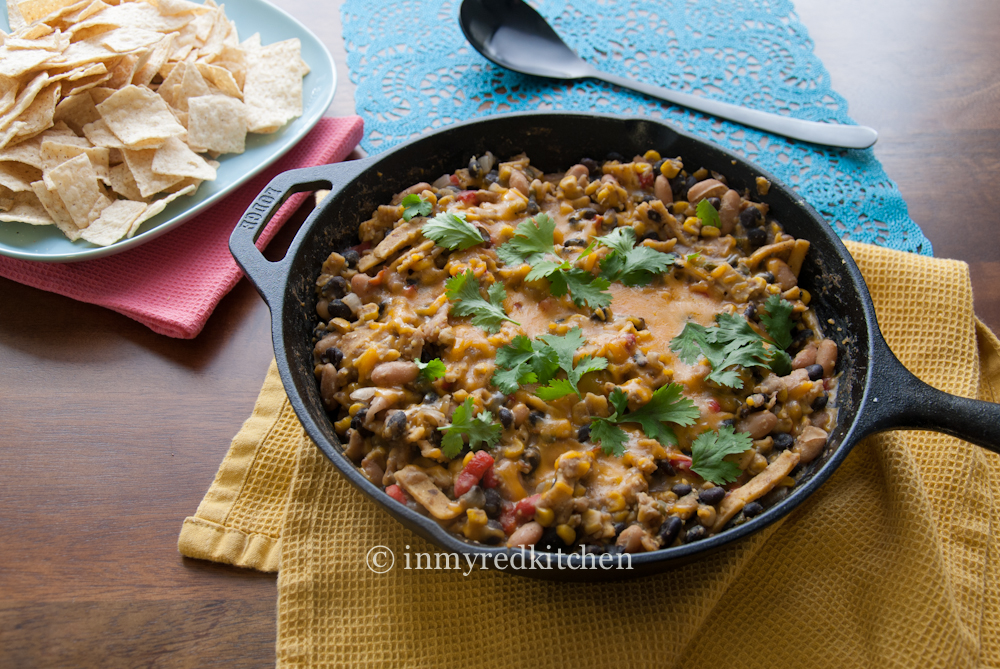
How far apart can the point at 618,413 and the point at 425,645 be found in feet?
3.47

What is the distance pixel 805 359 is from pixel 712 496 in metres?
0.81

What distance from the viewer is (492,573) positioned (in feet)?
8.04

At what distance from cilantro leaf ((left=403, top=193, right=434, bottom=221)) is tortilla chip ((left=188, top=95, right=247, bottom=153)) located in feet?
4.14

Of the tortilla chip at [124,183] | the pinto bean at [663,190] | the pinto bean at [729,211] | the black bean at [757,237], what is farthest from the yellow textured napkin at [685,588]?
the tortilla chip at [124,183]

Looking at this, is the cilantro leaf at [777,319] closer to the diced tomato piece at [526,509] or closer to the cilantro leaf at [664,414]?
the cilantro leaf at [664,414]

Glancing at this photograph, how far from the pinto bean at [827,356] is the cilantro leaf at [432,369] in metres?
1.51

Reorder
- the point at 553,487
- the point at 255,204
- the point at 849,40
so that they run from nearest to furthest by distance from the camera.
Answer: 1. the point at 553,487
2. the point at 255,204
3. the point at 849,40

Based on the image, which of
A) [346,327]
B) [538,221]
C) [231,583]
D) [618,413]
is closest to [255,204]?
[346,327]

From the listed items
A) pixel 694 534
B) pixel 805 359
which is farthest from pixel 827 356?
pixel 694 534

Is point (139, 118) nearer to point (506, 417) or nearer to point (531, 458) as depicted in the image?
point (506, 417)

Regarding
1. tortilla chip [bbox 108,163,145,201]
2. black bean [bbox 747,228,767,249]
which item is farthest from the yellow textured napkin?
tortilla chip [bbox 108,163,145,201]

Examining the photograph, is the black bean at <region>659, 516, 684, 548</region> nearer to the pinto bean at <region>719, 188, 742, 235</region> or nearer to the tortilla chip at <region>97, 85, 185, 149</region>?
the pinto bean at <region>719, 188, 742, 235</region>

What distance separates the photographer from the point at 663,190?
313 cm

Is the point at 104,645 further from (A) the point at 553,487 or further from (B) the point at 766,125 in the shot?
(B) the point at 766,125
